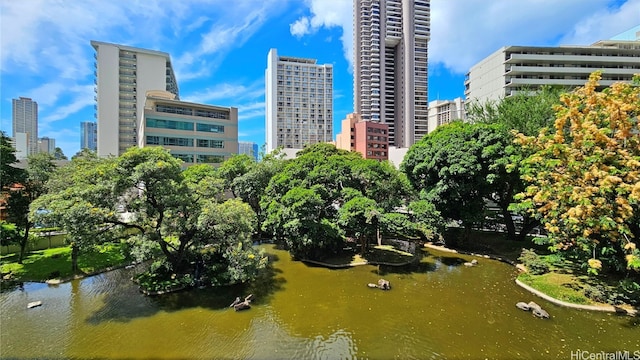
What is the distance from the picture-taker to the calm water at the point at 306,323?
958cm

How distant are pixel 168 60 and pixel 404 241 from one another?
5960 cm

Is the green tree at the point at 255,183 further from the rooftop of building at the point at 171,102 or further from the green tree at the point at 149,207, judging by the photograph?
the rooftop of building at the point at 171,102

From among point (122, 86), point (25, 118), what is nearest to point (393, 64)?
point (122, 86)

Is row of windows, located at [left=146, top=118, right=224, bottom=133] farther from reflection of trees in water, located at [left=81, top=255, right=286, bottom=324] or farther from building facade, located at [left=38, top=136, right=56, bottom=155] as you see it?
reflection of trees in water, located at [left=81, top=255, right=286, bottom=324]

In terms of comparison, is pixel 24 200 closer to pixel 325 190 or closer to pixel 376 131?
pixel 325 190

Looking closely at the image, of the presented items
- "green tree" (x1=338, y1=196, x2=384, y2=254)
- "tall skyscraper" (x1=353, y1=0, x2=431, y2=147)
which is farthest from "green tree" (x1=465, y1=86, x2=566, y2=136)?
"tall skyscraper" (x1=353, y1=0, x2=431, y2=147)

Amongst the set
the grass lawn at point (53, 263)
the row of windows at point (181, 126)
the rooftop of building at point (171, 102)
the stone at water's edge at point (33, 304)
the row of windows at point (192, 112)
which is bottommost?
the stone at water's edge at point (33, 304)

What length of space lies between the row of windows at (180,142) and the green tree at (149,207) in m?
25.6

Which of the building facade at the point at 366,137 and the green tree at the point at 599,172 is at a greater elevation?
the building facade at the point at 366,137

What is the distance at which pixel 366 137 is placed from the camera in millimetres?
67438

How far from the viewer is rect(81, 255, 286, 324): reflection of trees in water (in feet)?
39.7

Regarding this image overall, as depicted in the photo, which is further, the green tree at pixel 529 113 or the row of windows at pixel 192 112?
the row of windows at pixel 192 112

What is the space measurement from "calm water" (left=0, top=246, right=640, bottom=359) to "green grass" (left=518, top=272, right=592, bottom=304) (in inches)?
28.7

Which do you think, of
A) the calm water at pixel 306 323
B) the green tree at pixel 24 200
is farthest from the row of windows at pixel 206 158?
the calm water at pixel 306 323
